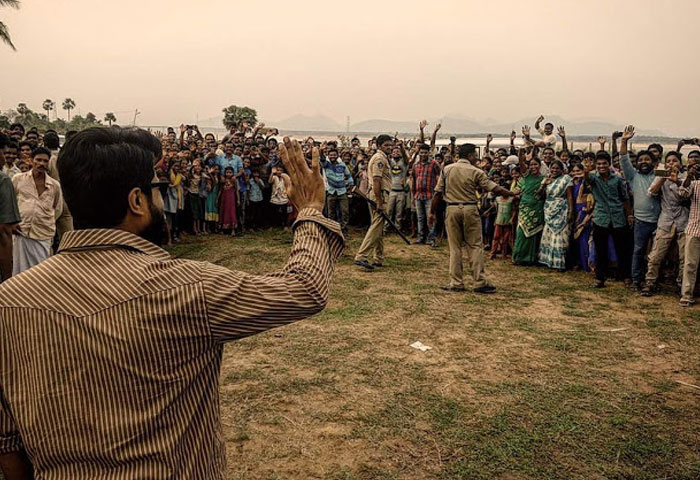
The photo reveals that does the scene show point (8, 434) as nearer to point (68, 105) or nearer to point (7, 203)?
point (7, 203)

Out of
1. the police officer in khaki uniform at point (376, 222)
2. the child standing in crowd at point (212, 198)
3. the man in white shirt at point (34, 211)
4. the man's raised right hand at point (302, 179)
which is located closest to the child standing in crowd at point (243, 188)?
the child standing in crowd at point (212, 198)

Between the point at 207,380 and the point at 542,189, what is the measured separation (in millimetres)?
8726

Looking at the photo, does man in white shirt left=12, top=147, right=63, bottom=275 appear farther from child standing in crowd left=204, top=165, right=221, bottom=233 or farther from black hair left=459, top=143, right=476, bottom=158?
child standing in crowd left=204, top=165, right=221, bottom=233

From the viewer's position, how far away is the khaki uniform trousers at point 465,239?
7363 mm

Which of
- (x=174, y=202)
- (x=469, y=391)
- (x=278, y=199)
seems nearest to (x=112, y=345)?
(x=469, y=391)

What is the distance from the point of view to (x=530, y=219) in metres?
9.34

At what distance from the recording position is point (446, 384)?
14.9ft

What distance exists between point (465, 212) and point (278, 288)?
6330 mm

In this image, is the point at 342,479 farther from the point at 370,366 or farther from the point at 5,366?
the point at 5,366

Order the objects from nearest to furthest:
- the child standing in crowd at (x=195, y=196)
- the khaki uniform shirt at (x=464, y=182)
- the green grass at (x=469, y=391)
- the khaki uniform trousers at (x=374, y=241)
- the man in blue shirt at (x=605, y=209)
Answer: the green grass at (x=469, y=391)
the khaki uniform shirt at (x=464, y=182)
the man in blue shirt at (x=605, y=209)
the khaki uniform trousers at (x=374, y=241)
the child standing in crowd at (x=195, y=196)

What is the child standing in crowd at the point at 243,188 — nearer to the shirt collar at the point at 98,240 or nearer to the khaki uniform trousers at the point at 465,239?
the khaki uniform trousers at the point at 465,239

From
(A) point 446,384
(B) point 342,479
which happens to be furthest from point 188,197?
(B) point 342,479

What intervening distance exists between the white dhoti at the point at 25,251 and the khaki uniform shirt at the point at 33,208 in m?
0.08

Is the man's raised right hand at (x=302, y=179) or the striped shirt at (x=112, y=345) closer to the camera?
the striped shirt at (x=112, y=345)
